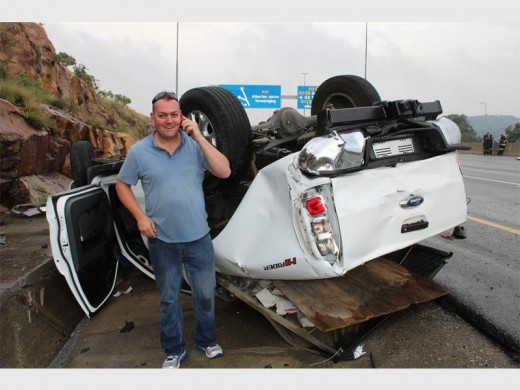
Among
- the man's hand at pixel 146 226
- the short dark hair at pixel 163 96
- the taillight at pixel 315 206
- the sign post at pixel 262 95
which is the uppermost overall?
the sign post at pixel 262 95

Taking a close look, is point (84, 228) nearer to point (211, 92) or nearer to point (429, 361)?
point (211, 92)

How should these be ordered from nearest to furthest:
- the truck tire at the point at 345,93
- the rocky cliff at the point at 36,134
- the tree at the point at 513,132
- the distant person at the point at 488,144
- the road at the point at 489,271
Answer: the road at the point at 489,271 → the truck tire at the point at 345,93 → the rocky cliff at the point at 36,134 → the distant person at the point at 488,144 → the tree at the point at 513,132

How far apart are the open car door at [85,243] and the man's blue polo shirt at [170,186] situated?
76 cm

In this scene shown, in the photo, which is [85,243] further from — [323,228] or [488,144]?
[488,144]

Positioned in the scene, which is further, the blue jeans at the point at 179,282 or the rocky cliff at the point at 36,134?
the rocky cliff at the point at 36,134

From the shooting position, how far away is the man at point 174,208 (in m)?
2.80

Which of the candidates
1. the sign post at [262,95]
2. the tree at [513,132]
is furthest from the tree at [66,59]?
the tree at [513,132]

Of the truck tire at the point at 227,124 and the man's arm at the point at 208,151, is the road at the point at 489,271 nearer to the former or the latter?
the truck tire at the point at 227,124

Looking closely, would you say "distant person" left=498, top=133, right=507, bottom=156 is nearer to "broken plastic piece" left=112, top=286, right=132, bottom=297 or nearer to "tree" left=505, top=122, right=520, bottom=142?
"broken plastic piece" left=112, top=286, right=132, bottom=297

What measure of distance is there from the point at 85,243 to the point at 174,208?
1212mm

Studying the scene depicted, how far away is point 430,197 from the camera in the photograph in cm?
285

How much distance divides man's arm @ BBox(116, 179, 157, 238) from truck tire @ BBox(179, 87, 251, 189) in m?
0.88

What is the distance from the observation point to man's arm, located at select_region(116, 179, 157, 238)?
111 inches

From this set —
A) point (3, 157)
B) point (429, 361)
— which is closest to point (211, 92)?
point (429, 361)
